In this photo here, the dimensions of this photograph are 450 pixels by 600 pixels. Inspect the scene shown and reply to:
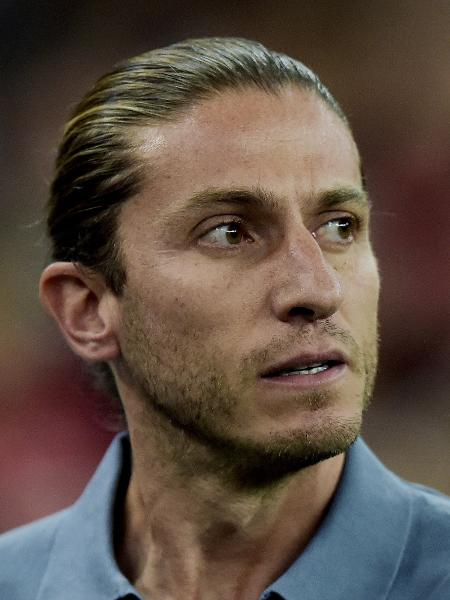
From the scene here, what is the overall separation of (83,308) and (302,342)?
0.62 meters

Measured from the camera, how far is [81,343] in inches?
95.5

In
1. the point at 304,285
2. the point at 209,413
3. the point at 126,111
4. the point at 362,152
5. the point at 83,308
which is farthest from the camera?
the point at 362,152

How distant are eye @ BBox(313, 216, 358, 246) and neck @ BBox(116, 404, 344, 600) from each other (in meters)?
0.45

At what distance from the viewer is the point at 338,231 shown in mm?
2232

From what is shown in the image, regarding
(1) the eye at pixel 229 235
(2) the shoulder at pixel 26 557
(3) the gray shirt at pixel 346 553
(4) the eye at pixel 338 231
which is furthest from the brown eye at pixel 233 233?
(2) the shoulder at pixel 26 557

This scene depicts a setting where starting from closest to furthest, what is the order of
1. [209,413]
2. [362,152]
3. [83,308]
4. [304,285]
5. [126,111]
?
1. [304,285]
2. [209,413]
3. [126,111]
4. [83,308]
5. [362,152]

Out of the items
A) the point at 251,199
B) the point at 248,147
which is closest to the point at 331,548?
the point at 251,199

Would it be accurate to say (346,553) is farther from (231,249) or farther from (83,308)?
(83,308)

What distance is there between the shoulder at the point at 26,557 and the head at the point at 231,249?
0.41m

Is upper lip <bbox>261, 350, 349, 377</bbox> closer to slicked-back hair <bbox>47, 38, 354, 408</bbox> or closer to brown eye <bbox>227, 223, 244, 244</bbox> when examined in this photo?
brown eye <bbox>227, 223, 244, 244</bbox>

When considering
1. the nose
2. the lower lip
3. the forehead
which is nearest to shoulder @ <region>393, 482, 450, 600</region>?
the lower lip

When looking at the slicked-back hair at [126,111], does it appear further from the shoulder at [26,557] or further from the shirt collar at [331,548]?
the shoulder at [26,557]

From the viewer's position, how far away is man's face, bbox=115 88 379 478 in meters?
2.05

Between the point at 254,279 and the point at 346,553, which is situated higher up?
the point at 254,279
